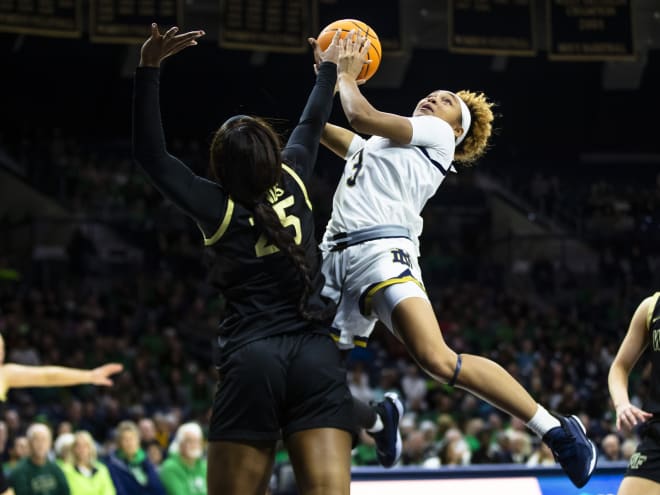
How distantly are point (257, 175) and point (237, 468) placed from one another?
2.96 feet

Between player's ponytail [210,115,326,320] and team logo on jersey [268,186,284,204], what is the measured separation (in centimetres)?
2

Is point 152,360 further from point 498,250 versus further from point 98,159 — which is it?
point 498,250

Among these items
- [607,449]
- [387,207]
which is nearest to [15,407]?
[607,449]

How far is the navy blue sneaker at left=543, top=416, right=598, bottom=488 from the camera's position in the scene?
386cm

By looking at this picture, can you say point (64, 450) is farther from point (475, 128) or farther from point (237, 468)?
point (237, 468)

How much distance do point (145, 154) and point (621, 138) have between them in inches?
718

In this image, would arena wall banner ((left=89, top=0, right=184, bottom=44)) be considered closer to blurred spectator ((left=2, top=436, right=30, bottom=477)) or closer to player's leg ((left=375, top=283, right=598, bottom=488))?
blurred spectator ((left=2, top=436, right=30, bottom=477))

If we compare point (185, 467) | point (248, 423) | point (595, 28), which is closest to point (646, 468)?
point (248, 423)

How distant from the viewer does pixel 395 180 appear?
13.9 ft

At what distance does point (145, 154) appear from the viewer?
10.6 feet

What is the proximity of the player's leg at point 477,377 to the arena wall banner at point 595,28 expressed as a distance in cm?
911

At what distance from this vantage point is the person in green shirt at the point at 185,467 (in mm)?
8039

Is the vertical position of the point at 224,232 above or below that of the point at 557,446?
above

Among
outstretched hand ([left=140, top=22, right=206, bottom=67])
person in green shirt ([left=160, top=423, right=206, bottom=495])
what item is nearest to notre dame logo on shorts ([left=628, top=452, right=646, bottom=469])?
outstretched hand ([left=140, top=22, right=206, bottom=67])
